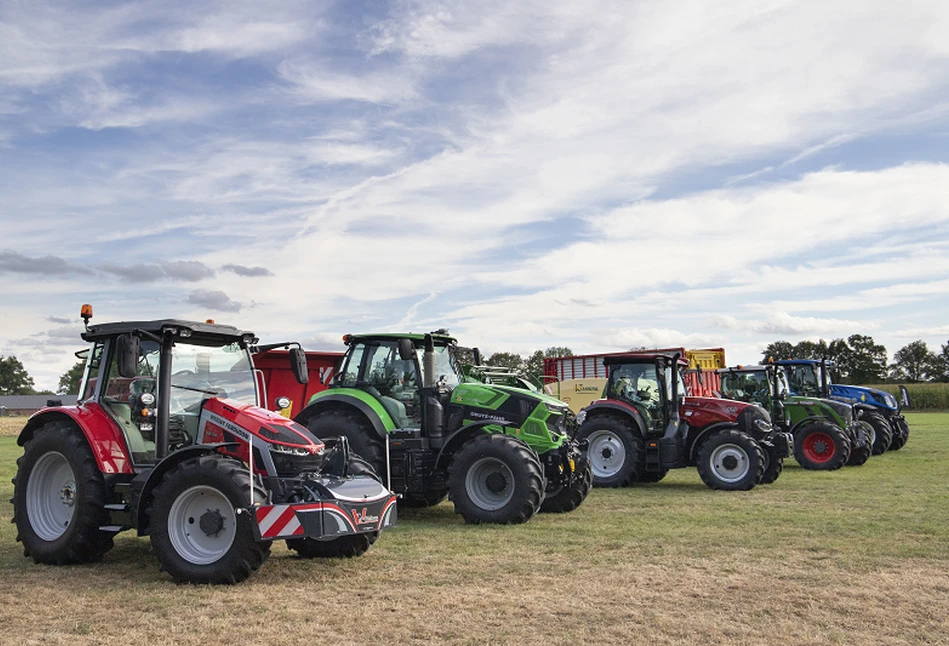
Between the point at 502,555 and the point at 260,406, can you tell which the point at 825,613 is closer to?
the point at 502,555

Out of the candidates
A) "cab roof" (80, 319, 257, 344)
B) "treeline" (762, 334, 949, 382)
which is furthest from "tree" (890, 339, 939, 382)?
"cab roof" (80, 319, 257, 344)

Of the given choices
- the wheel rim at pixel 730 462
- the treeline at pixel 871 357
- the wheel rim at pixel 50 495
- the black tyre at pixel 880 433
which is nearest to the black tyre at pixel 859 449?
the black tyre at pixel 880 433

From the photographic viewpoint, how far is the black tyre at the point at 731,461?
13.4 m

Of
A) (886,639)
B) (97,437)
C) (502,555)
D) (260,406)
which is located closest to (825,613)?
(886,639)

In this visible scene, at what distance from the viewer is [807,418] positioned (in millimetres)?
17719

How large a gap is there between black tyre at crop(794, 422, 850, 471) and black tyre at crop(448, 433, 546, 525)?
9.37m

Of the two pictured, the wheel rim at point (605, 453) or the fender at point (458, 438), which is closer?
the fender at point (458, 438)

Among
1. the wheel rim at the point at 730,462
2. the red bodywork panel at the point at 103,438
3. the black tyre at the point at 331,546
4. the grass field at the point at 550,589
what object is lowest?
the grass field at the point at 550,589

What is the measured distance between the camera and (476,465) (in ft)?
32.8

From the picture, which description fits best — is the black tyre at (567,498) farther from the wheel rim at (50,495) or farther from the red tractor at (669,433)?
the wheel rim at (50,495)

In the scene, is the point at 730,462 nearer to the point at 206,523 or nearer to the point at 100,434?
the point at 206,523

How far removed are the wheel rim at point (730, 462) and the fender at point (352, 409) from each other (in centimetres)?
579

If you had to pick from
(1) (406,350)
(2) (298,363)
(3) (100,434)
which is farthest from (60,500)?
(1) (406,350)

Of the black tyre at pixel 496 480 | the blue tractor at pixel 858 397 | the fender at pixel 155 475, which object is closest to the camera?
the fender at pixel 155 475
